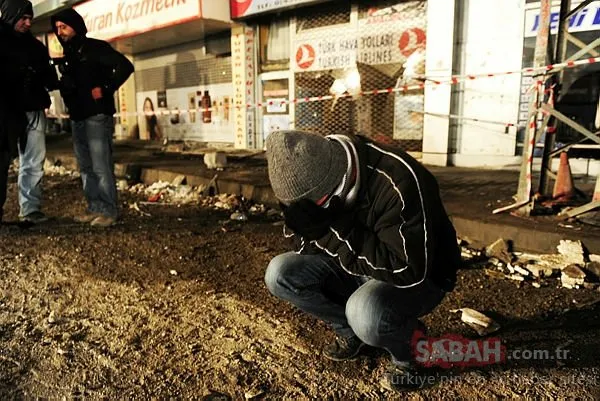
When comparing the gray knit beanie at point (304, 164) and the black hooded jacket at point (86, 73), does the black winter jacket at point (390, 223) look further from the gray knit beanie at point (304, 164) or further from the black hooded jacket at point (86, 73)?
the black hooded jacket at point (86, 73)

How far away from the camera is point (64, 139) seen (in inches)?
576

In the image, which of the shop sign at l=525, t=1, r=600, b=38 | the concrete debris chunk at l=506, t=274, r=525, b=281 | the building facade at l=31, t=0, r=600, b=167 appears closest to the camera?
the concrete debris chunk at l=506, t=274, r=525, b=281

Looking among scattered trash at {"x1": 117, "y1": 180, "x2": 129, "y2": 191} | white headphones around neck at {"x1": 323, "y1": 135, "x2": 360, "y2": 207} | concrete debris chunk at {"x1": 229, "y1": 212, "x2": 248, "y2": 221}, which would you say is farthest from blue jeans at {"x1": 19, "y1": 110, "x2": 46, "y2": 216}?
white headphones around neck at {"x1": 323, "y1": 135, "x2": 360, "y2": 207}

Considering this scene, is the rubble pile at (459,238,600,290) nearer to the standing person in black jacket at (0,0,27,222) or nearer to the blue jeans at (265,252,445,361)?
the blue jeans at (265,252,445,361)

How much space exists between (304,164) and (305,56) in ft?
29.1

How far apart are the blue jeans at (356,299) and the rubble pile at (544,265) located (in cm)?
167

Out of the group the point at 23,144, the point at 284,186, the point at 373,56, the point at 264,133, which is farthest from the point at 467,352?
the point at 264,133

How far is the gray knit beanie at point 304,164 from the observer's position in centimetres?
174

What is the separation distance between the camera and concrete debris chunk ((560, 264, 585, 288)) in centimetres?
332

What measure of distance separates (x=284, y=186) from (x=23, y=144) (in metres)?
4.15

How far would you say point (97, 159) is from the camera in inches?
188

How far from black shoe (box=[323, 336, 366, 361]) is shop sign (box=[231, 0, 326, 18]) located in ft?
26.6

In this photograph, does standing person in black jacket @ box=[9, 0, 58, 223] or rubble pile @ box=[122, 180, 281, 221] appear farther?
rubble pile @ box=[122, 180, 281, 221]

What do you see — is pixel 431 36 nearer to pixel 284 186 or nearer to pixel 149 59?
pixel 284 186
